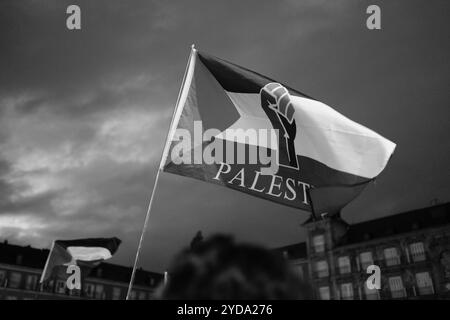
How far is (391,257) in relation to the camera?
170 feet

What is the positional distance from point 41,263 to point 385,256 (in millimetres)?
49642

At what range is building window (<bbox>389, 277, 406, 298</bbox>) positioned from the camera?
1955 inches

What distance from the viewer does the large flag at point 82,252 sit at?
71.4ft

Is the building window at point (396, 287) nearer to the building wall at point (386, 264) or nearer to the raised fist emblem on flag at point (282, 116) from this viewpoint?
the building wall at point (386, 264)

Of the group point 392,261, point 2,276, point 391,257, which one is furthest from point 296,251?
point 2,276

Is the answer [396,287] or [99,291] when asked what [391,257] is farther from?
[99,291]

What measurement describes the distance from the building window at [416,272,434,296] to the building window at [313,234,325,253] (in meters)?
12.8

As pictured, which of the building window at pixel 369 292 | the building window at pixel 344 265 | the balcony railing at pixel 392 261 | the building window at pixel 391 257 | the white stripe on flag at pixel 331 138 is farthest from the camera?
the building window at pixel 344 265

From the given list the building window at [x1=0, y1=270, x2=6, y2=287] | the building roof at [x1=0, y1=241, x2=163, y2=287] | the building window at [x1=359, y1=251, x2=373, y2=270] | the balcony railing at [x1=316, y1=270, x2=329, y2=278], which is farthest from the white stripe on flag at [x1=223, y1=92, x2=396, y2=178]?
the building roof at [x1=0, y1=241, x2=163, y2=287]

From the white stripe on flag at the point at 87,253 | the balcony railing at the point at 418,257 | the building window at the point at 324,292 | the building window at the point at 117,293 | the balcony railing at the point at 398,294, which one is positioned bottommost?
the balcony railing at the point at 398,294

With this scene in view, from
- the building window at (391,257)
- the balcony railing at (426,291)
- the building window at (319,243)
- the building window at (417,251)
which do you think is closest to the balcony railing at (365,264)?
the building window at (391,257)
